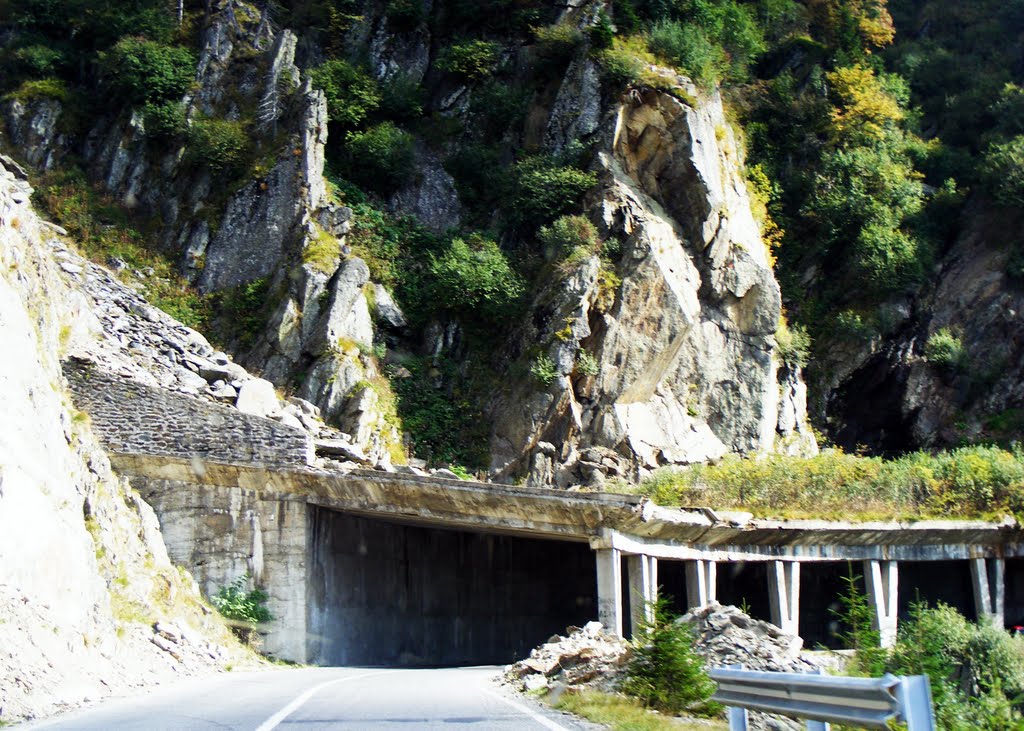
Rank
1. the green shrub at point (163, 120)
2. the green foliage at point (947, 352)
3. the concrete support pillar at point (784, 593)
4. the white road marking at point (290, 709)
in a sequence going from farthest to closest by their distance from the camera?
the green shrub at point (163, 120)
the green foliage at point (947, 352)
the concrete support pillar at point (784, 593)
the white road marking at point (290, 709)

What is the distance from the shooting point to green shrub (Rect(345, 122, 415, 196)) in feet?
116

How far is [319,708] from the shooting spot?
1044cm

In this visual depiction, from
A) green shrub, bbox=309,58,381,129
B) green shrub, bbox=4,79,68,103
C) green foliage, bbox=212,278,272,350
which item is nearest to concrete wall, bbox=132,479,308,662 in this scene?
green foliage, bbox=212,278,272,350

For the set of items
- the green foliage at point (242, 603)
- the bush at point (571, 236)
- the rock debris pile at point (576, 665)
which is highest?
the bush at point (571, 236)

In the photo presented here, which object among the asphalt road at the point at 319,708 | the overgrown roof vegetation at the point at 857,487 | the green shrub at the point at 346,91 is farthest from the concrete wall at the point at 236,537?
the green shrub at the point at 346,91

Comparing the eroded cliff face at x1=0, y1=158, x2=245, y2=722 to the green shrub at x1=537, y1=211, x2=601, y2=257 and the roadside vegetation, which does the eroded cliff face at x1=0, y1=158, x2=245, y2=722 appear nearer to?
the roadside vegetation

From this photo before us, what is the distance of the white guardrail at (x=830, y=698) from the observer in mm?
5457

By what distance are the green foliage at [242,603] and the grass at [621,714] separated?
1095 centimetres

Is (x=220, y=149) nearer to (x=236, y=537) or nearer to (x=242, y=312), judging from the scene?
(x=242, y=312)

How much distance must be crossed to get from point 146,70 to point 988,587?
3004 cm

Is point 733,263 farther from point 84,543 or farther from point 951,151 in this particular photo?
point 84,543

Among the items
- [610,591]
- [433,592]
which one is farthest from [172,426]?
[610,591]

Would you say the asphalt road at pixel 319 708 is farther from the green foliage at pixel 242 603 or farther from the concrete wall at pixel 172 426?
the concrete wall at pixel 172 426

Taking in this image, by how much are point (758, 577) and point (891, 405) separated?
375 inches
